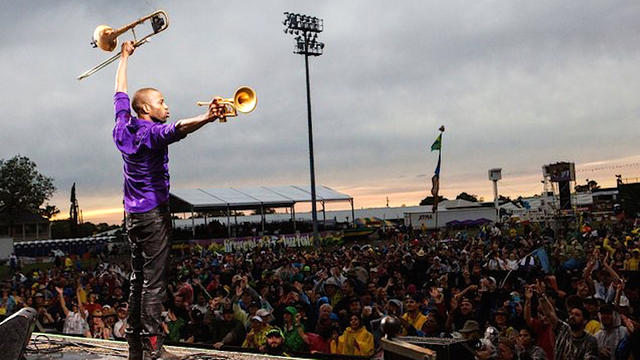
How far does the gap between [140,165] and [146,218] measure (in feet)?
1.20

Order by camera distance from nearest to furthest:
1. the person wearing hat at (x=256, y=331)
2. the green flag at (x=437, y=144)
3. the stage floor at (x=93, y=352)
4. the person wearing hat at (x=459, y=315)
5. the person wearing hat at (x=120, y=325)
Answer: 1. the stage floor at (x=93, y=352)
2. the person wearing hat at (x=256, y=331)
3. the person wearing hat at (x=459, y=315)
4. the person wearing hat at (x=120, y=325)
5. the green flag at (x=437, y=144)

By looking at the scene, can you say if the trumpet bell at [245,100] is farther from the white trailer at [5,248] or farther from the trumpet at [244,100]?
the white trailer at [5,248]

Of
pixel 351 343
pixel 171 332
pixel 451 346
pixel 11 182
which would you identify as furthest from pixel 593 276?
pixel 11 182

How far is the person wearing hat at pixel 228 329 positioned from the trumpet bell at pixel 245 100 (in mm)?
5518

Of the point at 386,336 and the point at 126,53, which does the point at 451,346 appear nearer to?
the point at 386,336

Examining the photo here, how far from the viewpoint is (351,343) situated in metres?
7.46

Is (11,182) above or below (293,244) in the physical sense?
above

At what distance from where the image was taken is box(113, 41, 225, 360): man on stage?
12.4ft

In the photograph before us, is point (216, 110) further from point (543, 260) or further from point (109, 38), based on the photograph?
point (543, 260)

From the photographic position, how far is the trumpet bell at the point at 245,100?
10.9 feet

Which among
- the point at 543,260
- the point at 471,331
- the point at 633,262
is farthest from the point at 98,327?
the point at 633,262

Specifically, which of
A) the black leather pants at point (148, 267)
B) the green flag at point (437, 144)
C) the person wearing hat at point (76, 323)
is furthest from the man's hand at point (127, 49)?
the green flag at point (437, 144)

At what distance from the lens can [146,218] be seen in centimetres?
387

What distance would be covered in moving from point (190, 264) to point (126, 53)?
57.4 feet
